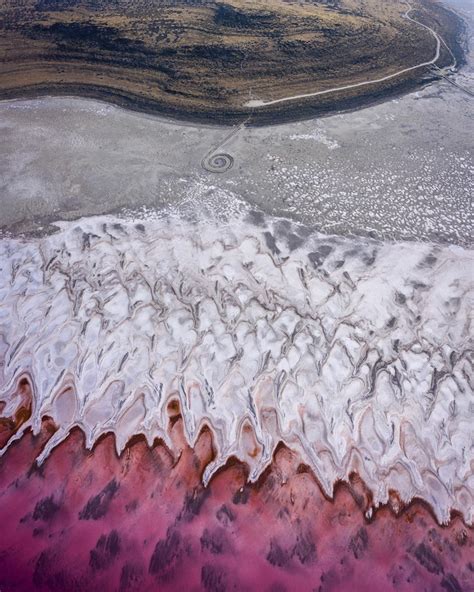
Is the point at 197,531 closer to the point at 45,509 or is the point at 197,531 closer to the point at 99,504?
the point at 99,504

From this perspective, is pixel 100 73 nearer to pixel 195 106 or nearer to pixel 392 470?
pixel 195 106

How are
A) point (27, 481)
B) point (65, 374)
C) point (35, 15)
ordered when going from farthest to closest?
point (35, 15) → point (65, 374) → point (27, 481)

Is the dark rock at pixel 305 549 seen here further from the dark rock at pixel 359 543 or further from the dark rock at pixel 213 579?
the dark rock at pixel 213 579

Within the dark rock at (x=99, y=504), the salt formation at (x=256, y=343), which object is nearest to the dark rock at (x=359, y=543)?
the salt formation at (x=256, y=343)

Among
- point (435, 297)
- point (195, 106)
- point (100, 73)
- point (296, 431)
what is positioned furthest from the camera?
point (100, 73)

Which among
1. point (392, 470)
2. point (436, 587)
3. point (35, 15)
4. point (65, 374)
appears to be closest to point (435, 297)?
point (392, 470)

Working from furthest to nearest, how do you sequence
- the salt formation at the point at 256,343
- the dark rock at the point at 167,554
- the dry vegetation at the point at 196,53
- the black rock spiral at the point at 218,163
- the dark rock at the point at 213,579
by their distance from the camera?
1. the dry vegetation at the point at 196,53
2. the black rock spiral at the point at 218,163
3. the salt formation at the point at 256,343
4. the dark rock at the point at 167,554
5. the dark rock at the point at 213,579
